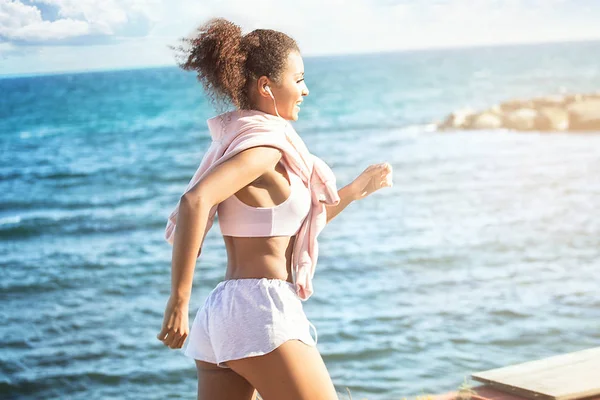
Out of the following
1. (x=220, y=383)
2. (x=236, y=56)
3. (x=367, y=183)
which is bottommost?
(x=220, y=383)

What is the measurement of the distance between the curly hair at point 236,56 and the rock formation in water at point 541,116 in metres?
26.0

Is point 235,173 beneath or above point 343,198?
above

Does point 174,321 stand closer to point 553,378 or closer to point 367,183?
point 367,183

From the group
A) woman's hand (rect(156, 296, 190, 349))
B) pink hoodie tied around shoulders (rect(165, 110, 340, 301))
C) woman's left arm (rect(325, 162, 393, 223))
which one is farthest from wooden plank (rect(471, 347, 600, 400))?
woman's hand (rect(156, 296, 190, 349))

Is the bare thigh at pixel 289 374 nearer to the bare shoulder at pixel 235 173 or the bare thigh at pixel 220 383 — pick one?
the bare thigh at pixel 220 383

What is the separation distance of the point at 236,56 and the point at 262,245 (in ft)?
1.36

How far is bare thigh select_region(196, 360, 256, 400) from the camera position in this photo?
2.04 meters

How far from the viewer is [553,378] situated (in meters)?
3.23

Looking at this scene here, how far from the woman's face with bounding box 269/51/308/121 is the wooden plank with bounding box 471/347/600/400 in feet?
4.93

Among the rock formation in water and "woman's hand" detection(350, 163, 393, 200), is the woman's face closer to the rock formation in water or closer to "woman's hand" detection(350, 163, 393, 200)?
"woman's hand" detection(350, 163, 393, 200)

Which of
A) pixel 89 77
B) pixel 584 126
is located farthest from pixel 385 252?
pixel 89 77

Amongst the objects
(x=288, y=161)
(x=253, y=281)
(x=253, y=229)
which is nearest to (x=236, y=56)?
(x=288, y=161)

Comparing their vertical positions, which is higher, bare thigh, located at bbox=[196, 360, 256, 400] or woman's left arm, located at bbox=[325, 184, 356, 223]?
woman's left arm, located at bbox=[325, 184, 356, 223]

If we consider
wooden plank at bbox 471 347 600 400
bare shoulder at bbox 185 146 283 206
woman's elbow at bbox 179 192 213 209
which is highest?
bare shoulder at bbox 185 146 283 206
